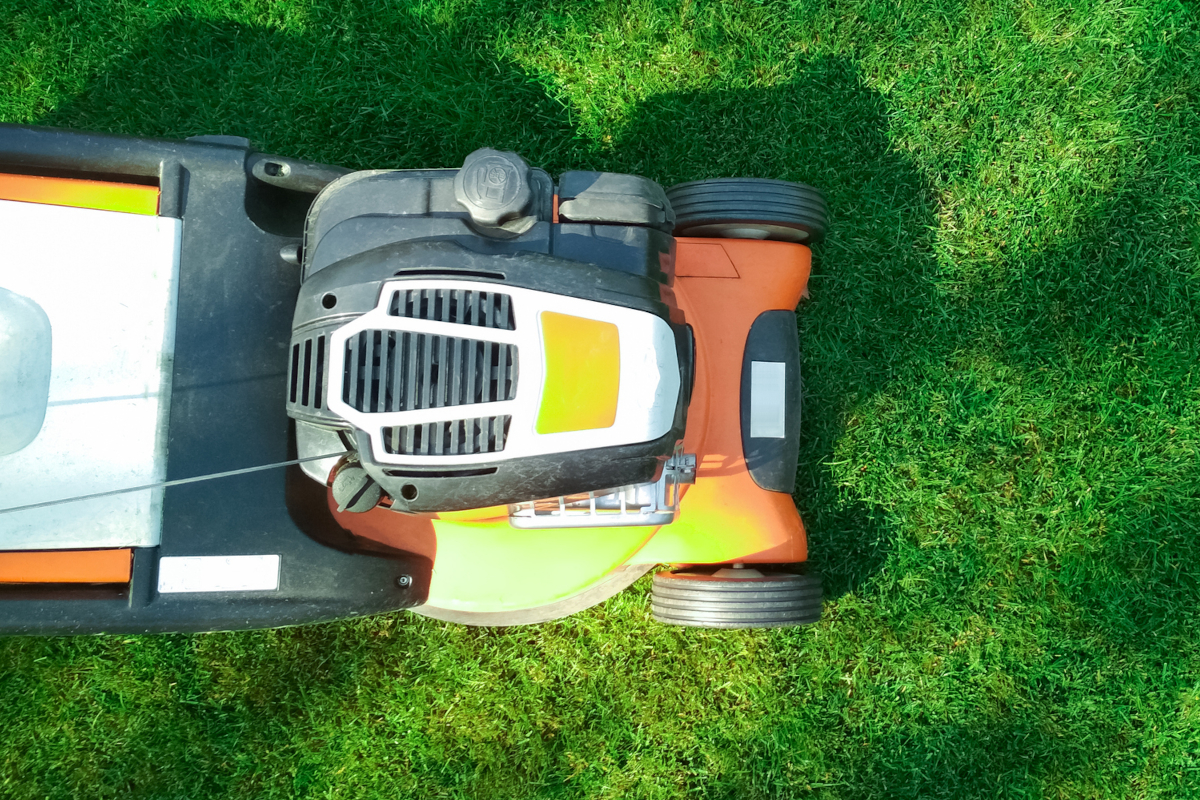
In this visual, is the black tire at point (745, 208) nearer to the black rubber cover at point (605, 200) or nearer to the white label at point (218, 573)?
the black rubber cover at point (605, 200)

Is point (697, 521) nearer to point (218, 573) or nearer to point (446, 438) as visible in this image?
point (446, 438)

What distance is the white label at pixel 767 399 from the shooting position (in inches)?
71.7

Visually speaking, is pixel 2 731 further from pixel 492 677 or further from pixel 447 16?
pixel 447 16

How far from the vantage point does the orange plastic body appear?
1657 millimetres

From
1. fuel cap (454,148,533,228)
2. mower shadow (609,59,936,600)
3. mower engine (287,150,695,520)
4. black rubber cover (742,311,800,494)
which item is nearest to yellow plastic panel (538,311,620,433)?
mower engine (287,150,695,520)

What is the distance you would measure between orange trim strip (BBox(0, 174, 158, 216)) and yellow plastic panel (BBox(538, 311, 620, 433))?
78cm

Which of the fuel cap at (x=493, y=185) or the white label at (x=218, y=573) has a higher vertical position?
the fuel cap at (x=493, y=185)

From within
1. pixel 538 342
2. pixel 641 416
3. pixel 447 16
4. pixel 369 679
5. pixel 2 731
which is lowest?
pixel 2 731

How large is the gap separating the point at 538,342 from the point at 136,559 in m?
0.76

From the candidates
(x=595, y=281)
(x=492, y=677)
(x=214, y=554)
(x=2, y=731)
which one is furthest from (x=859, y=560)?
(x=2, y=731)

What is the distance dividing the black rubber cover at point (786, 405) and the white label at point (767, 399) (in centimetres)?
1

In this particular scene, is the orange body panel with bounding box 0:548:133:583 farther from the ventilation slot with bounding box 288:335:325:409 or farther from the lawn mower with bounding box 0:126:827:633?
the ventilation slot with bounding box 288:335:325:409

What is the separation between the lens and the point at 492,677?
209 cm

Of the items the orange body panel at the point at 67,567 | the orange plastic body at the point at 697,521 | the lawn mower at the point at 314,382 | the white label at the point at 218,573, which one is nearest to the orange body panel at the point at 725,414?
the orange plastic body at the point at 697,521
